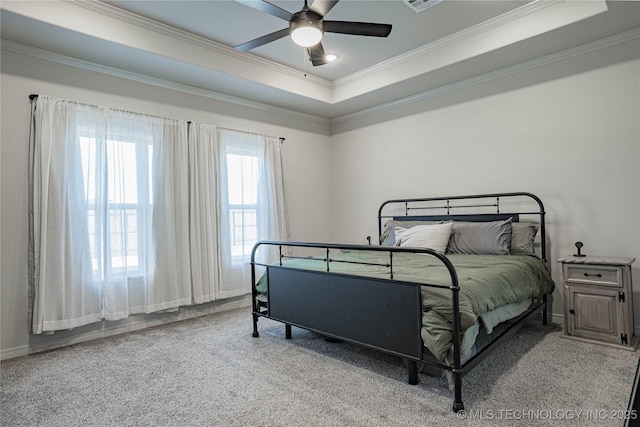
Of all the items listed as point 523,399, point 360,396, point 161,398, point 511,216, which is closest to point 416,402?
point 360,396

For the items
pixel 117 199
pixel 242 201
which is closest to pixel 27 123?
pixel 117 199

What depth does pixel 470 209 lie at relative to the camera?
3898 millimetres

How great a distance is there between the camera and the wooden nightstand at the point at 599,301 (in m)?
2.56

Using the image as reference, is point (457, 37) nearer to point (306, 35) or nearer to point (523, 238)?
point (306, 35)

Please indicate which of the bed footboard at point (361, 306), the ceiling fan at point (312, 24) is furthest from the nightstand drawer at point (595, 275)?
the ceiling fan at point (312, 24)

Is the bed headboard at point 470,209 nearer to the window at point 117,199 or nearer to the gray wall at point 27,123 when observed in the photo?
the gray wall at point 27,123

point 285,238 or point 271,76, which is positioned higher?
point 271,76

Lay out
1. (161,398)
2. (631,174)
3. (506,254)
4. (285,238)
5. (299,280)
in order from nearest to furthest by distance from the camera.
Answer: (161,398) → (299,280) → (631,174) → (506,254) → (285,238)

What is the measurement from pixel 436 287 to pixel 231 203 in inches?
111

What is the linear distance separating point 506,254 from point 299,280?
191 centimetres

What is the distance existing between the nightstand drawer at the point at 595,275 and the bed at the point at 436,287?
240 mm

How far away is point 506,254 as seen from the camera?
3166mm

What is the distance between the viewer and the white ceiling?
2730 mm

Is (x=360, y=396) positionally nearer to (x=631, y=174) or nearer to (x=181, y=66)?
(x=631, y=174)
